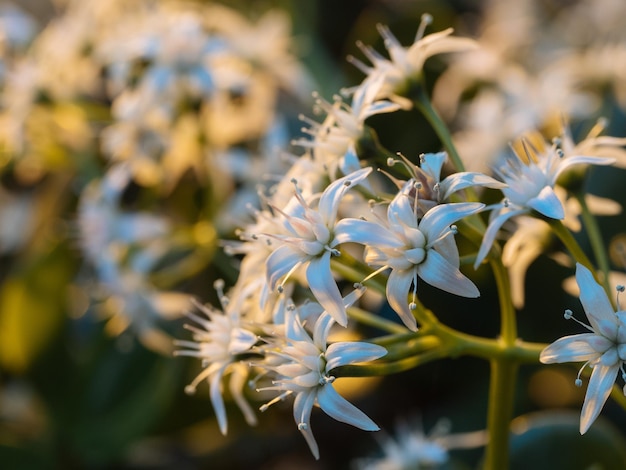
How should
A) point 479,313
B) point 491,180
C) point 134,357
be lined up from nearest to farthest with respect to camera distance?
point 491,180 → point 479,313 → point 134,357

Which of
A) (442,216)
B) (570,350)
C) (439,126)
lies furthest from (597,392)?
(439,126)

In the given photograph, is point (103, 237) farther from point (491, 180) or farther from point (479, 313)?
point (491, 180)

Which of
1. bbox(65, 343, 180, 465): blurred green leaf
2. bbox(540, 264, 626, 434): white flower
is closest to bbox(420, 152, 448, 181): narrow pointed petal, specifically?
bbox(540, 264, 626, 434): white flower

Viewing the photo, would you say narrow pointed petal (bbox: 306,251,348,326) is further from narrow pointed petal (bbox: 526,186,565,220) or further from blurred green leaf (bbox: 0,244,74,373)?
blurred green leaf (bbox: 0,244,74,373)

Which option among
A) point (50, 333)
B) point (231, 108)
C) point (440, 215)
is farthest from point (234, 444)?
point (440, 215)

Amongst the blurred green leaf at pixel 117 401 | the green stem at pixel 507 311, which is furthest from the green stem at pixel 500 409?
the blurred green leaf at pixel 117 401

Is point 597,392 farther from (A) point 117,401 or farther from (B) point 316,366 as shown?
(A) point 117,401

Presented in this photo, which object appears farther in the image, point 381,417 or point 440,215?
point 381,417
